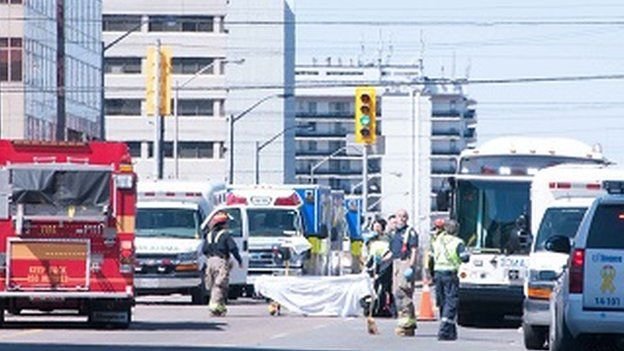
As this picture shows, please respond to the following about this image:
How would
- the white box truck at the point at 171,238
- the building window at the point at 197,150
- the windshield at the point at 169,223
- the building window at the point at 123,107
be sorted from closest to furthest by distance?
the white box truck at the point at 171,238
the windshield at the point at 169,223
the building window at the point at 197,150
the building window at the point at 123,107

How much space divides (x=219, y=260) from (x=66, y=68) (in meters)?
52.8

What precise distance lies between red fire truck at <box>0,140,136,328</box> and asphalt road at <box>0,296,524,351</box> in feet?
1.66

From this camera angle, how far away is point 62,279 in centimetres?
3000

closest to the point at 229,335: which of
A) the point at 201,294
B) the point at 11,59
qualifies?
the point at 201,294

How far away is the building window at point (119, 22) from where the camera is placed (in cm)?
13050

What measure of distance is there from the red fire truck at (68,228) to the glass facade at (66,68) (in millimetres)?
44962

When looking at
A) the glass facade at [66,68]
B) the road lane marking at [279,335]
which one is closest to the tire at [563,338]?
the road lane marking at [279,335]

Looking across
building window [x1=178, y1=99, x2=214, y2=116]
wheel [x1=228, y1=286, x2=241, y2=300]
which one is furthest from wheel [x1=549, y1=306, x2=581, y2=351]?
building window [x1=178, y1=99, x2=214, y2=116]

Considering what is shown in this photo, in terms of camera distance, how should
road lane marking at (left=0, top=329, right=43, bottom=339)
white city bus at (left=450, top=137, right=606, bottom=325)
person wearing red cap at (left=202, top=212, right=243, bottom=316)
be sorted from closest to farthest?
road lane marking at (left=0, top=329, right=43, bottom=339) → white city bus at (left=450, top=137, right=606, bottom=325) → person wearing red cap at (left=202, top=212, right=243, bottom=316)

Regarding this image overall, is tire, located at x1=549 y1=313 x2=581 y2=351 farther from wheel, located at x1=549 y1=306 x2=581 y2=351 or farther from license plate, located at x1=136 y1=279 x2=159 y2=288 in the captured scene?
license plate, located at x1=136 y1=279 x2=159 y2=288

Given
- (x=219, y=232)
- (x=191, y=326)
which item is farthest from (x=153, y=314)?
(x=191, y=326)

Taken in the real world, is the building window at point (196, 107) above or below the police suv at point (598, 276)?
above

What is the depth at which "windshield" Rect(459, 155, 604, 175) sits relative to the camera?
35.0 metres

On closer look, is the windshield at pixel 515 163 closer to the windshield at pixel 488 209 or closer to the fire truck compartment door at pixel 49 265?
the windshield at pixel 488 209
